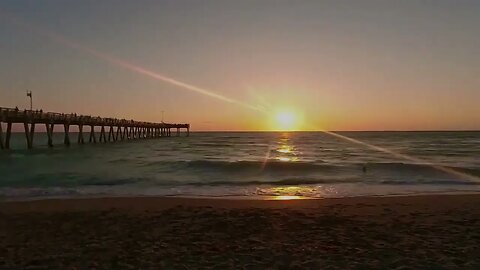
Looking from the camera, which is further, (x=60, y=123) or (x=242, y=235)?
(x=60, y=123)

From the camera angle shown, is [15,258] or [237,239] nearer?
[15,258]

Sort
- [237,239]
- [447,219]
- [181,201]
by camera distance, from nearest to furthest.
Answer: [237,239]
[447,219]
[181,201]

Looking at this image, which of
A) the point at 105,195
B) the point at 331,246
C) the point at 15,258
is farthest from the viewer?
the point at 105,195

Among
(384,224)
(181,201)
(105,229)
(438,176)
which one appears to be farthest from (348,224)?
(438,176)

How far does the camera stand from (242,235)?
7.89m

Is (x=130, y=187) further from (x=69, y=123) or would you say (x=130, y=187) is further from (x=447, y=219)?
(x=69, y=123)

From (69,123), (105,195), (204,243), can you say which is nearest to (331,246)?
(204,243)

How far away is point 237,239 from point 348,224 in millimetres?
2469

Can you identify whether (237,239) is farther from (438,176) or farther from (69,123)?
(69,123)

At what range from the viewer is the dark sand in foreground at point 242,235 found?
6113 mm

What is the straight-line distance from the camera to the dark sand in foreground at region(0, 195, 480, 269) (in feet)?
20.1

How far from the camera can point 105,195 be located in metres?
15.0

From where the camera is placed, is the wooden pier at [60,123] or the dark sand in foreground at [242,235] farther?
the wooden pier at [60,123]

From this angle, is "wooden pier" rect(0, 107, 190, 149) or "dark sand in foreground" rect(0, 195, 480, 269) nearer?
"dark sand in foreground" rect(0, 195, 480, 269)
